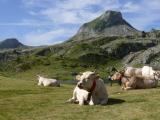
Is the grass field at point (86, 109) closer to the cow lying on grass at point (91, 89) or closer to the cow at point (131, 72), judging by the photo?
the cow lying on grass at point (91, 89)

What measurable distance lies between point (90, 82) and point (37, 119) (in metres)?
5.17

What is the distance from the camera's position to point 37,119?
71.1 feet

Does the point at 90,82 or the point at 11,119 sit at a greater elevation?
the point at 90,82

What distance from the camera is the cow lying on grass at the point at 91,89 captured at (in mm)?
25562

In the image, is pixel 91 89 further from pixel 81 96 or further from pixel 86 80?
pixel 81 96

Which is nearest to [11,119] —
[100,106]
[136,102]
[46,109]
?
[46,109]

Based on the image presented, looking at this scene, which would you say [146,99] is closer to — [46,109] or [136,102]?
[136,102]

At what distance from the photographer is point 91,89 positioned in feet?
84.6

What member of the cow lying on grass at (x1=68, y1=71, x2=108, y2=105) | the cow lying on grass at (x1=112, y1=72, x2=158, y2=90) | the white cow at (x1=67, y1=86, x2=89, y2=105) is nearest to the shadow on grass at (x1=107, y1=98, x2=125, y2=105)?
the cow lying on grass at (x1=68, y1=71, x2=108, y2=105)

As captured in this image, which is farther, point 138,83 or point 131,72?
point 131,72

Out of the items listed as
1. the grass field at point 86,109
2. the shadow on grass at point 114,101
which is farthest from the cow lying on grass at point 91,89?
the grass field at point 86,109

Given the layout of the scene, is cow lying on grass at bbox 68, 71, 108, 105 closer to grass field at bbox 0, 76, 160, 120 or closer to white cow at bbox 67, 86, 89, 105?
white cow at bbox 67, 86, 89, 105

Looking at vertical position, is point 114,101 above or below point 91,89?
below

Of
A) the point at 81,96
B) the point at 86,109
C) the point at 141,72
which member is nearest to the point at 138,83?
the point at 141,72
